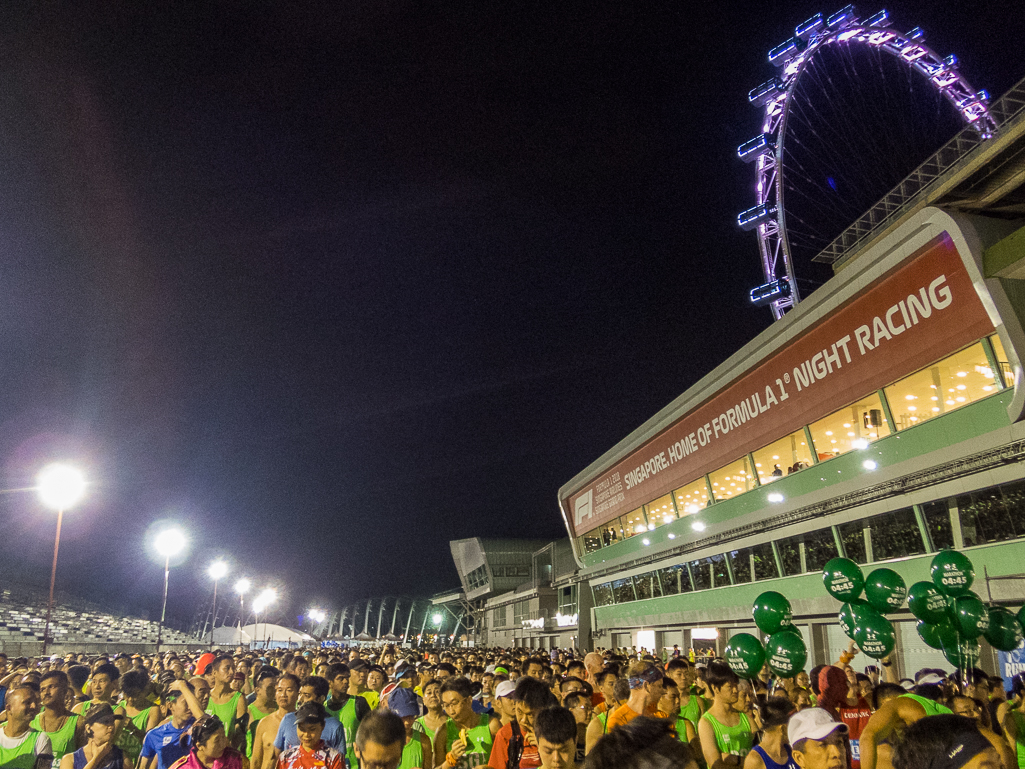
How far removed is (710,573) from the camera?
28.5 m

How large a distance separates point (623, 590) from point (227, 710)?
32.5 meters

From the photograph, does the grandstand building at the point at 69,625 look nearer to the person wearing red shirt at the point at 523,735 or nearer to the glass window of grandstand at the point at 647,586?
the glass window of grandstand at the point at 647,586

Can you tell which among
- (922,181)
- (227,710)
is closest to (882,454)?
(922,181)

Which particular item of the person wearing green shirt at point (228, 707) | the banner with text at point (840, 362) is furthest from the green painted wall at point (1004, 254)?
the person wearing green shirt at point (228, 707)

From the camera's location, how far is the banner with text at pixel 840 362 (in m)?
16.5

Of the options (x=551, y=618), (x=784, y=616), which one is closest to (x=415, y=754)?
(x=784, y=616)

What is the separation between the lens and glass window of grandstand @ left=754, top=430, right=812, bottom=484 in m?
22.8

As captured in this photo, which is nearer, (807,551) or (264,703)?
(264,703)

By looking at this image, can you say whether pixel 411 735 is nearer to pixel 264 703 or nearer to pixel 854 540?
pixel 264 703

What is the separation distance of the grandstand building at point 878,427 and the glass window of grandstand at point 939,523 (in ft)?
0.11

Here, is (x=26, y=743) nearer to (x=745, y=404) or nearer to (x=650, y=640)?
(x=745, y=404)

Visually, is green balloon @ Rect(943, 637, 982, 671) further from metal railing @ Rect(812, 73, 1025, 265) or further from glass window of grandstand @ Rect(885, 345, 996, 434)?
metal railing @ Rect(812, 73, 1025, 265)

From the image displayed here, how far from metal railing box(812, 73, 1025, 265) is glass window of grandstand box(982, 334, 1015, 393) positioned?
430 cm

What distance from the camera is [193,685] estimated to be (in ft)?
30.1
